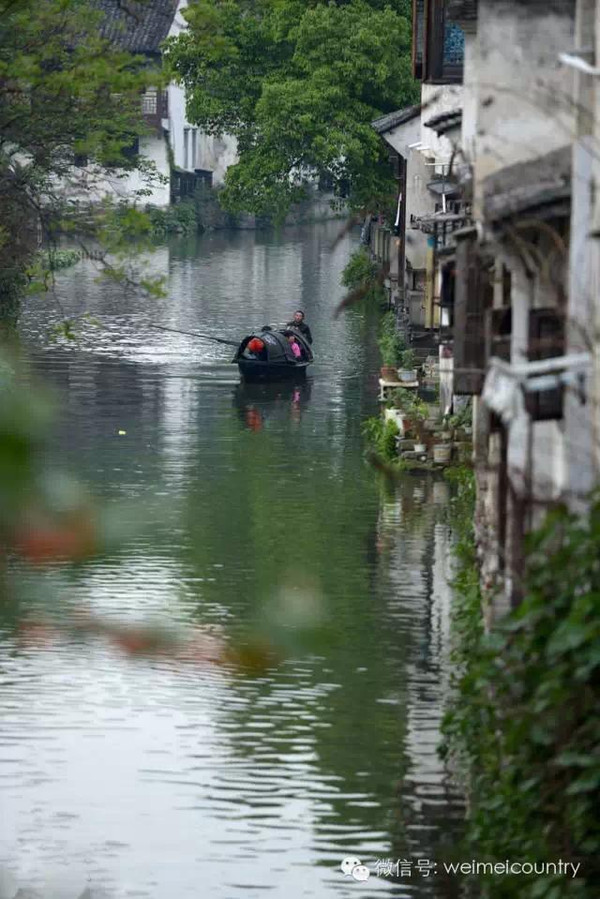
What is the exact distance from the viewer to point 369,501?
29891mm

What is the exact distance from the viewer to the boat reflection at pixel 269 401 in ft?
127

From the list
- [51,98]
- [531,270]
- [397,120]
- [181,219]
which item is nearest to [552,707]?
[531,270]

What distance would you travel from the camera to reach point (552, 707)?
10.1 m

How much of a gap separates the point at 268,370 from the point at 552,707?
109 ft

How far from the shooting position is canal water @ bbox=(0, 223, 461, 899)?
1501 centimetres

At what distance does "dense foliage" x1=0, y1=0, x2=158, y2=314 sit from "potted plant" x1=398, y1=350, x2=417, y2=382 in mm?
7126

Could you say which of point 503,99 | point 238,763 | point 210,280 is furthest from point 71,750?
point 210,280

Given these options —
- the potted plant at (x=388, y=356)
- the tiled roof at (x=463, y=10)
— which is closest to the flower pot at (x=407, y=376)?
the potted plant at (x=388, y=356)

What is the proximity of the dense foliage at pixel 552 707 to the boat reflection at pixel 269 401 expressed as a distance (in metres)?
26.0

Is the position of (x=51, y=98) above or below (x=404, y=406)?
above

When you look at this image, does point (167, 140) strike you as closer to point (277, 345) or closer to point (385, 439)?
point (277, 345)

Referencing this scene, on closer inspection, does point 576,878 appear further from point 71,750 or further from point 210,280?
point 210,280

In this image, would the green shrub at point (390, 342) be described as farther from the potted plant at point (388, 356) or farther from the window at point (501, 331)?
the window at point (501, 331)

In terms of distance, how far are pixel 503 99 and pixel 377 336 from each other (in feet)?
121
